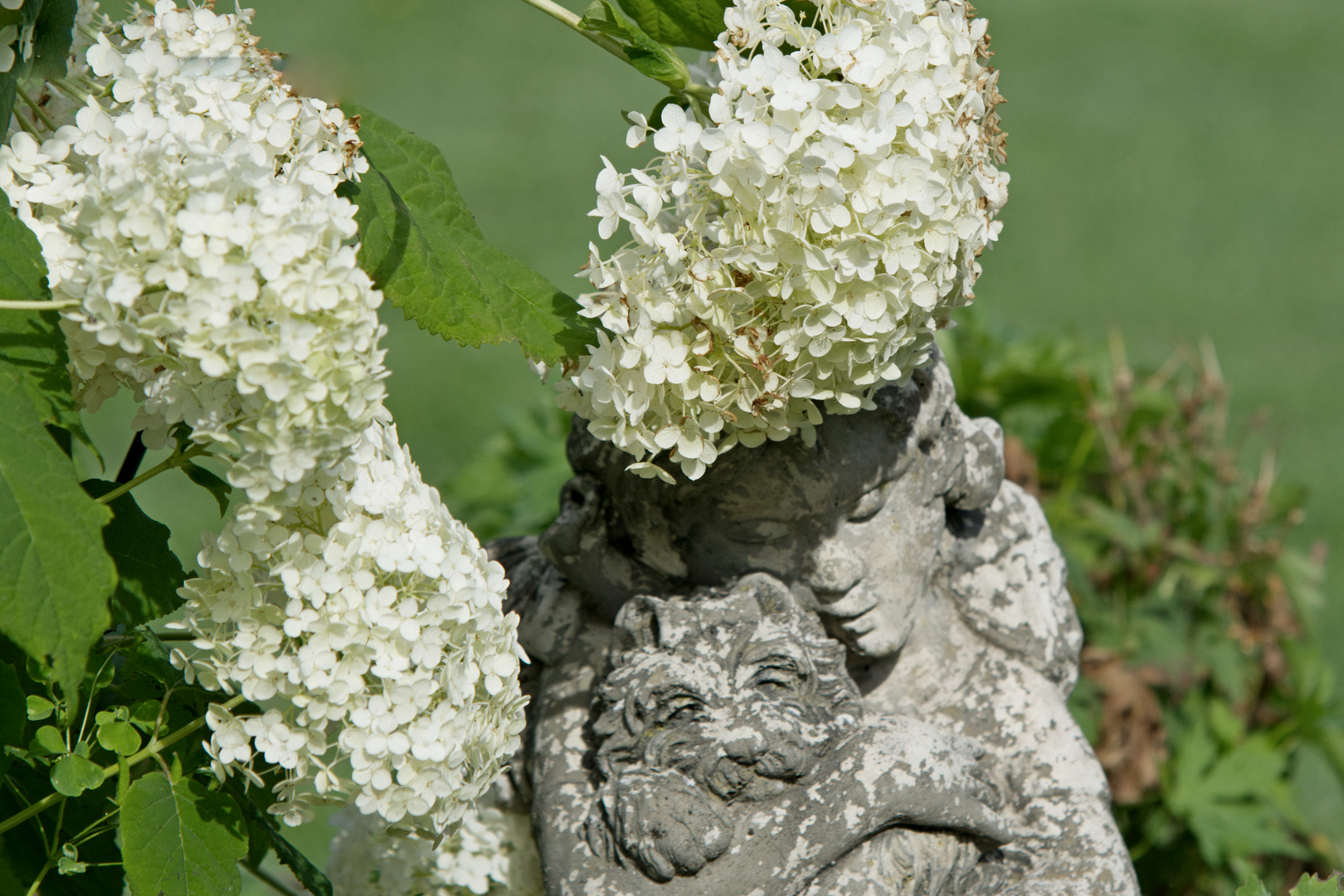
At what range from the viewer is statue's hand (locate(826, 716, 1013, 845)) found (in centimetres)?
149

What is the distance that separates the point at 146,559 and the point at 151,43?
1.78 feet

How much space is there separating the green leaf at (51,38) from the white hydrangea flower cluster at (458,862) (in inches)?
43.3

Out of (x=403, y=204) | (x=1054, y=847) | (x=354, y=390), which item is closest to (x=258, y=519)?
(x=354, y=390)

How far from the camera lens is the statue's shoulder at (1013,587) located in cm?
184

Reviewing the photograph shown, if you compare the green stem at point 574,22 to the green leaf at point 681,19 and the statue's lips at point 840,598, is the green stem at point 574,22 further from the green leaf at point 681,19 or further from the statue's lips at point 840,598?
the statue's lips at point 840,598

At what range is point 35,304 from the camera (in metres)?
1.13

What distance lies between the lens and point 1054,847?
66.2 inches

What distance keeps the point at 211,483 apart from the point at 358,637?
0.38m

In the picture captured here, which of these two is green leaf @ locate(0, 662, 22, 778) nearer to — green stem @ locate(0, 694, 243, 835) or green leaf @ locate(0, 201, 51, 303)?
green stem @ locate(0, 694, 243, 835)

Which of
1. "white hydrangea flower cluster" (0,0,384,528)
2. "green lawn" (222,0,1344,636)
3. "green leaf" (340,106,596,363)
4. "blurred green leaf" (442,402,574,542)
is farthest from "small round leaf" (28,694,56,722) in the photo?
"green lawn" (222,0,1344,636)

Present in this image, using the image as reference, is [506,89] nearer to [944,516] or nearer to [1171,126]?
[1171,126]

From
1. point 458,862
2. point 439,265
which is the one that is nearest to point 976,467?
point 439,265

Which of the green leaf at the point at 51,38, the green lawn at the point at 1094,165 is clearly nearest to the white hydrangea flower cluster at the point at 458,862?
the green leaf at the point at 51,38

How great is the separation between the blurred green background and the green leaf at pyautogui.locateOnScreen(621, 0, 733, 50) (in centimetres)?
206
